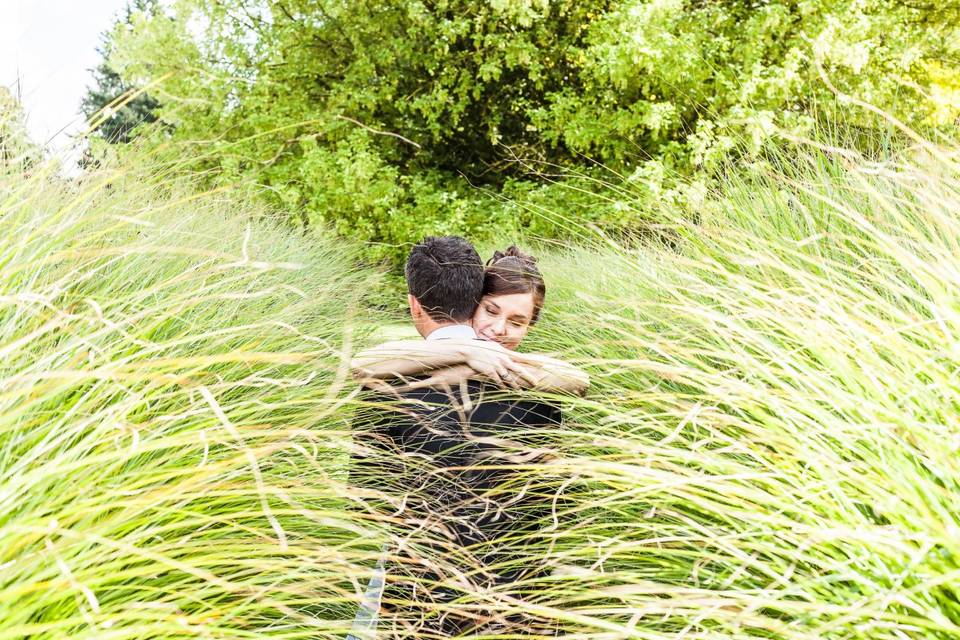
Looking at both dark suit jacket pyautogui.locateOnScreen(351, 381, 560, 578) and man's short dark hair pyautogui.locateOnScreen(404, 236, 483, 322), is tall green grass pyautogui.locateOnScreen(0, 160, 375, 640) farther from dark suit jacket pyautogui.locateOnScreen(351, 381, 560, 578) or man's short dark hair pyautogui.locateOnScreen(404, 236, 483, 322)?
man's short dark hair pyautogui.locateOnScreen(404, 236, 483, 322)

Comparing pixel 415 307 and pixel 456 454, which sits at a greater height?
pixel 415 307

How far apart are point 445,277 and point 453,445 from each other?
0.67m

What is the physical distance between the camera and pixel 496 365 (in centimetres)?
245

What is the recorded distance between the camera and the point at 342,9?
492 inches

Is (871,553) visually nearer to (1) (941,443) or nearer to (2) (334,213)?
(1) (941,443)

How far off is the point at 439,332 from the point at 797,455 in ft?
4.90

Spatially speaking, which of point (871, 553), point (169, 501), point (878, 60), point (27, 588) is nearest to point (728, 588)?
point (871, 553)

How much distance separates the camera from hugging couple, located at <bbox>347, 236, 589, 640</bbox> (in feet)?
7.07

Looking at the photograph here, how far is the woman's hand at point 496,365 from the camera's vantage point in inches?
96.2

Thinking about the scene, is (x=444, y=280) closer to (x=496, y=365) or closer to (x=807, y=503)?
(x=496, y=365)

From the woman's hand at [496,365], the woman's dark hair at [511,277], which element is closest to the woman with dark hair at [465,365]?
the woman's hand at [496,365]

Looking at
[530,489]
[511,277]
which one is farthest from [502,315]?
[530,489]

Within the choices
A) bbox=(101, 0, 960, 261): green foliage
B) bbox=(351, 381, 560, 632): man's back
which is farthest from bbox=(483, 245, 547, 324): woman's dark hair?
bbox=(101, 0, 960, 261): green foliage


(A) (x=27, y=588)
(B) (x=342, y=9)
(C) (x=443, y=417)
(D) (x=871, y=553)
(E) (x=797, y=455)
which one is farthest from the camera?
(B) (x=342, y=9)
